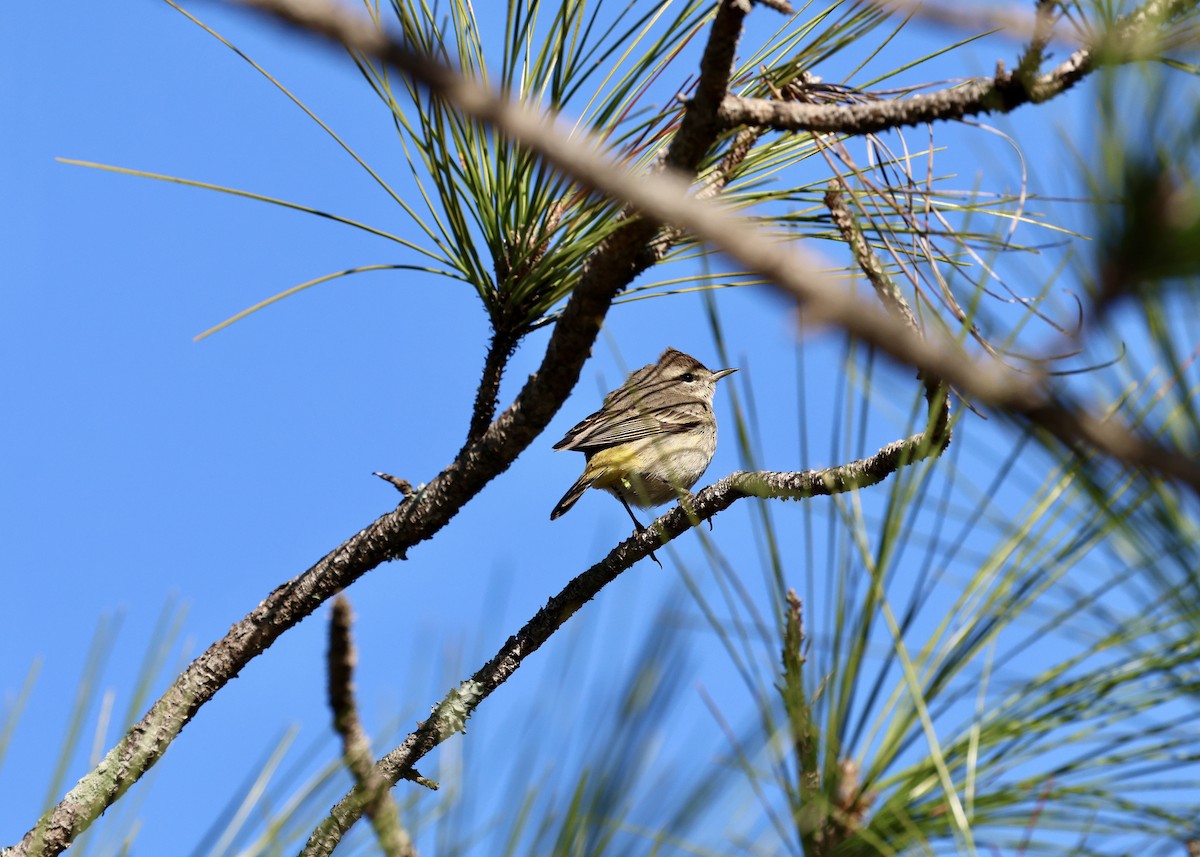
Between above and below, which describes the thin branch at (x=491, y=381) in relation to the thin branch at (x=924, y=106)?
above

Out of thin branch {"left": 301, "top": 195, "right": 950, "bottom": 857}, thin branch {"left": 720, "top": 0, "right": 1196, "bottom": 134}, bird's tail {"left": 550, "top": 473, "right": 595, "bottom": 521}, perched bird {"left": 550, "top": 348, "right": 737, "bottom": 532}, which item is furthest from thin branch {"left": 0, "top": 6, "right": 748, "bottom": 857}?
bird's tail {"left": 550, "top": 473, "right": 595, "bottom": 521}

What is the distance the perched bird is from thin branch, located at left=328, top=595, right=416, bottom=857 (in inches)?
176

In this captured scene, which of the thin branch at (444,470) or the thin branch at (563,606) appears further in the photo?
the thin branch at (563,606)

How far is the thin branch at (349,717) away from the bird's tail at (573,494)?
5.25m

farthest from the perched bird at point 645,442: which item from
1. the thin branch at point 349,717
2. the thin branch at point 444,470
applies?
the thin branch at point 349,717

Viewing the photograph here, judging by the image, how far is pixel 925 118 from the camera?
2.65 meters

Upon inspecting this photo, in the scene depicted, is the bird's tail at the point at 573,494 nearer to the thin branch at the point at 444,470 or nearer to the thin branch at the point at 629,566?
the thin branch at the point at 629,566

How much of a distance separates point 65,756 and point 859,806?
1.49 meters

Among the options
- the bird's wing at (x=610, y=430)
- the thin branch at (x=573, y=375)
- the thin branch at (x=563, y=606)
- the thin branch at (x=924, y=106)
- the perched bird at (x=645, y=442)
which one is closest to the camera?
the thin branch at (x=573, y=375)

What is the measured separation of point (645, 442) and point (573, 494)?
0.55m

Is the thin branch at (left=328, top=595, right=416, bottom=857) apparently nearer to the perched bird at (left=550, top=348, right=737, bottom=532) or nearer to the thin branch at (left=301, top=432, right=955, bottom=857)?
the thin branch at (left=301, top=432, right=955, bottom=857)

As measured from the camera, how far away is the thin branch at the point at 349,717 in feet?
4.94

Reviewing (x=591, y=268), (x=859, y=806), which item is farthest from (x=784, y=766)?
(x=591, y=268)

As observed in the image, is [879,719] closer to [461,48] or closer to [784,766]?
[784,766]
